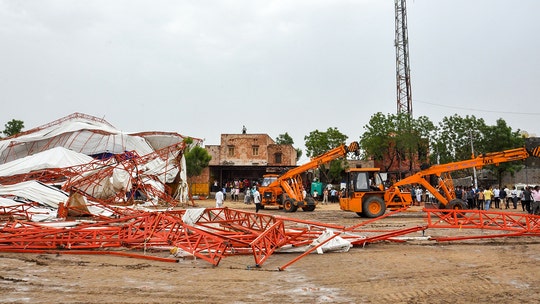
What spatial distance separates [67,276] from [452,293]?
19.3 ft

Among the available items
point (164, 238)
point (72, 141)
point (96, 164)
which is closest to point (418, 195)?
point (96, 164)

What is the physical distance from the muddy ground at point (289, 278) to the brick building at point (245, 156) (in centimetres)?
3753

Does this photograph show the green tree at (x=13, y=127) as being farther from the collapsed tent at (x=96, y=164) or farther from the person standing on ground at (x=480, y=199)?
the person standing on ground at (x=480, y=199)

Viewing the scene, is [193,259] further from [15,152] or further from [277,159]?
[277,159]

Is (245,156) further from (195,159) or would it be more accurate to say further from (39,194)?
(39,194)

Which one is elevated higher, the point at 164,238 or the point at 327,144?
the point at 327,144

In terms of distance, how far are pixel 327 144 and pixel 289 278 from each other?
130ft

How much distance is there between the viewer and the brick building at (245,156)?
46344 millimetres

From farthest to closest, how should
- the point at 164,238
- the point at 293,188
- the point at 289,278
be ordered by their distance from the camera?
the point at 293,188, the point at 164,238, the point at 289,278

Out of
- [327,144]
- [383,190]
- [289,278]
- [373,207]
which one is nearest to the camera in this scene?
[289,278]

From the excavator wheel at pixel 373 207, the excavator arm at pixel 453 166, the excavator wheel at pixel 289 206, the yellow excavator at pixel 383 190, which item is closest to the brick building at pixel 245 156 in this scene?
the excavator wheel at pixel 289 206

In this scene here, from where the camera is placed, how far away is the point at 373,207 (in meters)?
19.5

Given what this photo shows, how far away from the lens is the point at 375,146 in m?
43.4

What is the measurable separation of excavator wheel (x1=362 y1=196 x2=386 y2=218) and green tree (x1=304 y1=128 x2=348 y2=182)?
986 inches
